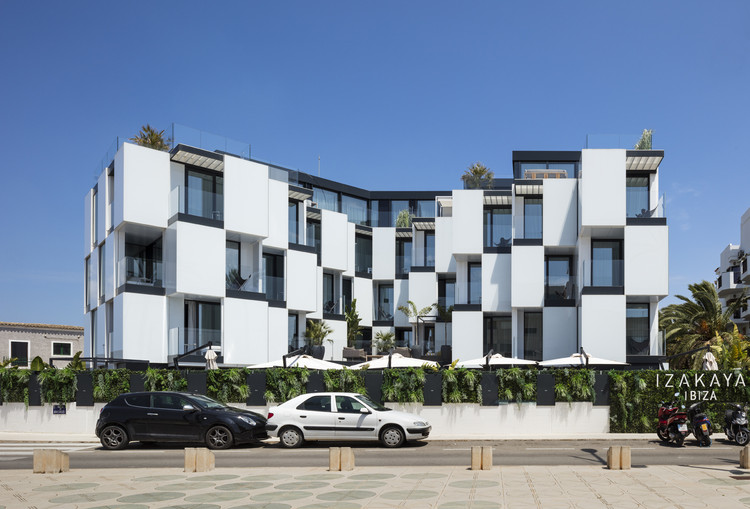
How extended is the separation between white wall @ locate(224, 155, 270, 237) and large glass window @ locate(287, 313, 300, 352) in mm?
6666

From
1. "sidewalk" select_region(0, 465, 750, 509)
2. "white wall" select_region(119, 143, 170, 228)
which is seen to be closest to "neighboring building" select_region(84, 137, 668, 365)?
"white wall" select_region(119, 143, 170, 228)

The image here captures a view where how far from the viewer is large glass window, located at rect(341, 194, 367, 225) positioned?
54656mm

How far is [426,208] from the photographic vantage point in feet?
189

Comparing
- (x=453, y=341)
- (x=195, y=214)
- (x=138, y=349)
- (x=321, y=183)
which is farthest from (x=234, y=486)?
(x=321, y=183)

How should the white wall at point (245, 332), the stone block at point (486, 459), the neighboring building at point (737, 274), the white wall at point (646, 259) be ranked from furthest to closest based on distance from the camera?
the neighboring building at point (737, 274) < the white wall at point (245, 332) < the white wall at point (646, 259) < the stone block at point (486, 459)

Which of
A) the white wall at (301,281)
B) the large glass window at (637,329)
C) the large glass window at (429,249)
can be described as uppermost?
the large glass window at (429,249)

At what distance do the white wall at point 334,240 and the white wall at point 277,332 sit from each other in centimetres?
750

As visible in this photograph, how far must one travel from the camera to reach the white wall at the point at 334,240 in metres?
48.8

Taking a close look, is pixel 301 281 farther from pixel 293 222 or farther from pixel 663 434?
pixel 663 434

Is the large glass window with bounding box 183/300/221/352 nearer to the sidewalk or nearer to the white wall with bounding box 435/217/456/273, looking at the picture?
the white wall with bounding box 435/217/456/273

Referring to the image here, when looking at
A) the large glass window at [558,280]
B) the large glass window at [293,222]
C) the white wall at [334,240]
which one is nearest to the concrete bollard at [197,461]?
the large glass window at [558,280]

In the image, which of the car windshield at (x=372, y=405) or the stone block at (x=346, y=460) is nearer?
the stone block at (x=346, y=460)

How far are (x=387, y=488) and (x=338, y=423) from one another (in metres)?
7.70

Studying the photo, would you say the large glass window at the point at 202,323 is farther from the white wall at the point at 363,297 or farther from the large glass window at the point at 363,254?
the large glass window at the point at 363,254
